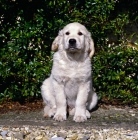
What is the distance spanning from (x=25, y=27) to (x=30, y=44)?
32cm

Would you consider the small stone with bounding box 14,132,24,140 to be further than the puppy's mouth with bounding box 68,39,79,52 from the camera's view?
No

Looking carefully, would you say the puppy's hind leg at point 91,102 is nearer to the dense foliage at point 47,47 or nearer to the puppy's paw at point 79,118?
the puppy's paw at point 79,118

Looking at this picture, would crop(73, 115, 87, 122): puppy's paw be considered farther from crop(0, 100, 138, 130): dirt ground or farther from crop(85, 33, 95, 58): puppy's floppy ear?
crop(85, 33, 95, 58): puppy's floppy ear

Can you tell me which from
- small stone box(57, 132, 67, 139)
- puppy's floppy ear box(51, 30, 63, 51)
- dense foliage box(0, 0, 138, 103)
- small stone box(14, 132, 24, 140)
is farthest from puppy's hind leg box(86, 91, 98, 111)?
small stone box(14, 132, 24, 140)

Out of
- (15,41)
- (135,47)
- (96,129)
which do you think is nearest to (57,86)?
(96,129)

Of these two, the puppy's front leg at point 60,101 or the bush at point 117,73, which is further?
the bush at point 117,73

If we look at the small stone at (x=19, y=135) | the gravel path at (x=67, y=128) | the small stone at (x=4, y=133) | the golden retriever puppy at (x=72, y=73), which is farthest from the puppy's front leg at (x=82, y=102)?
the small stone at (x=4, y=133)

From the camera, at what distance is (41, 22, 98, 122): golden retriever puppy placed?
17.0 ft

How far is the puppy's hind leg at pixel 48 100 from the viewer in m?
5.44

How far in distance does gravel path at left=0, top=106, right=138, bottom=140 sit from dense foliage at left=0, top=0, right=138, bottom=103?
79 cm

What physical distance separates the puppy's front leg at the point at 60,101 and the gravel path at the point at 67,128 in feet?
0.32

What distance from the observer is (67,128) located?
479cm

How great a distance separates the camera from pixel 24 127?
4820mm

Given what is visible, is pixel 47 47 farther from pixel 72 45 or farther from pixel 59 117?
pixel 59 117
